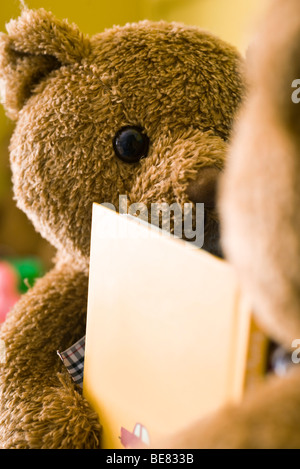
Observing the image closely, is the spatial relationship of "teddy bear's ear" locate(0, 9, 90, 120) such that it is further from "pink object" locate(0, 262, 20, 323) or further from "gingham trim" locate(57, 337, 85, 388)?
"pink object" locate(0, 262, 20, 323)

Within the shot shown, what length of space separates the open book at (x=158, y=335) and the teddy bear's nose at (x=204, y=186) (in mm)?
104

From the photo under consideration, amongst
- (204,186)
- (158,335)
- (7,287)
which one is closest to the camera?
(158,335)

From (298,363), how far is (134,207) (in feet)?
0.91

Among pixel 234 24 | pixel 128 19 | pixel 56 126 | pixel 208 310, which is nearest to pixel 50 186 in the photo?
pixel 56 126

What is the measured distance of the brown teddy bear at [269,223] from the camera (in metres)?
0.29

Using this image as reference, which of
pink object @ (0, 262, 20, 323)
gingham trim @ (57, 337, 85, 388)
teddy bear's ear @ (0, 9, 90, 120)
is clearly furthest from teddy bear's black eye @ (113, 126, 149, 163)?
pink object @ (0, 262, 20, 323)

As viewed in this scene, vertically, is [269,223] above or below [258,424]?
above

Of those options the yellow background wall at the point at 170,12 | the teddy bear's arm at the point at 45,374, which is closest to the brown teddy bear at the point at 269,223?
the teddy bear's arm at the point at 45,374

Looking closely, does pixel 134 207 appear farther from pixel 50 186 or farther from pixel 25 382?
pixel 25 382

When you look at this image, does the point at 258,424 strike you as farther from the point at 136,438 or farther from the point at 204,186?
the point at 204,186

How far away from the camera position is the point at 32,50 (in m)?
0.61

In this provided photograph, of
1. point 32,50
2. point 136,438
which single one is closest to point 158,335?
point 136,438

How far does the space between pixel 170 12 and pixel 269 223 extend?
1140 mm

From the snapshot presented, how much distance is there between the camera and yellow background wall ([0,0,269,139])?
0.99 metres
